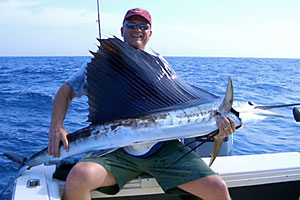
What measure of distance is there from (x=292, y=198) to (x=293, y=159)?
247 millimetres


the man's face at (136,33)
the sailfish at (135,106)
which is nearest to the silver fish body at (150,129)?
the sailfish at (135,106)

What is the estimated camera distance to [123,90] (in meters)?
1.74

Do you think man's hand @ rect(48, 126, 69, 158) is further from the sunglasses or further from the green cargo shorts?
the sunglasses

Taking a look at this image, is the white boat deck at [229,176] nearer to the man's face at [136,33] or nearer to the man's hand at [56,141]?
the man's hand at [56,141]

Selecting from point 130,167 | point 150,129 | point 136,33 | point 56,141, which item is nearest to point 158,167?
point 130,167

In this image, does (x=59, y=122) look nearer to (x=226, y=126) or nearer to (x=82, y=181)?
(x=82, y=181)

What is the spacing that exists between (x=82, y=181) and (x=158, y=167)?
438 mm

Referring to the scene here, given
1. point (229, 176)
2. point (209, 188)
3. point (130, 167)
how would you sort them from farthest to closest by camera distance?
point (229, 176)
point (130, 167)
point (209, 188)

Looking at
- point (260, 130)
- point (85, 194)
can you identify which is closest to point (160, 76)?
point (85, 194)

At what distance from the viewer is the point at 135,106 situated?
5.62ft

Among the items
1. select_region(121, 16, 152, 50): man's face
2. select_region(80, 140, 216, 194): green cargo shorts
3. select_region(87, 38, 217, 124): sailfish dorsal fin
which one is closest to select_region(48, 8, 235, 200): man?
select_region(80, 140, 216, 194): green cargo shorts

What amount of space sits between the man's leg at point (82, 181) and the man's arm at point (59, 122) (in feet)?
0.53

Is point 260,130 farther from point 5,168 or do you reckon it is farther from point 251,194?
point 5,168

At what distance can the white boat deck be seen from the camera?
1.61 m
